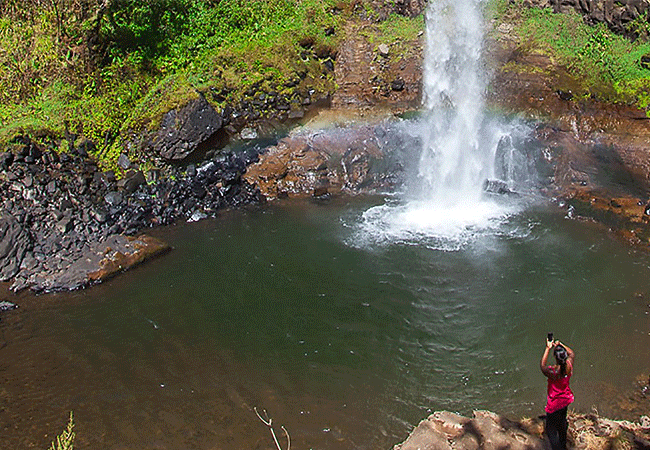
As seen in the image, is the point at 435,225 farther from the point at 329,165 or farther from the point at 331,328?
the point at 331,328

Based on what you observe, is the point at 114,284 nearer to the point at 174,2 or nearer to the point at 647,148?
the point at 174,2

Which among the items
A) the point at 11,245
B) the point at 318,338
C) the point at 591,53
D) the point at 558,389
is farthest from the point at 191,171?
the point at 591,53

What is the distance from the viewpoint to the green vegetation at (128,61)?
643 inches

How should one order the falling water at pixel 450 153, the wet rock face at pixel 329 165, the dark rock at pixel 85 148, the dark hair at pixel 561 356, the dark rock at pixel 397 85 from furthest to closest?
the dark rock at pixel 397 85 < the wet rock face at pixel 329 165 < the dark rock at pixel 85 148 < the falling water at pixel 450 153 < the dark hair at pixel 561 356

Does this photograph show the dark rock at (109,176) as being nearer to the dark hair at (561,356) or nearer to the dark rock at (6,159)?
the dark rock at (6,159)

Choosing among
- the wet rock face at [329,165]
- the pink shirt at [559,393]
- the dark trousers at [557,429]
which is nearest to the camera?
the pink shirt at [559,393]

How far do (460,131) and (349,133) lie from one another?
3278 mm

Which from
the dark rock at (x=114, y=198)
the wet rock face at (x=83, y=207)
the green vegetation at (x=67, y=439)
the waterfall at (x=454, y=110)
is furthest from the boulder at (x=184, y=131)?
the green vegetation at (x=67, y=439)

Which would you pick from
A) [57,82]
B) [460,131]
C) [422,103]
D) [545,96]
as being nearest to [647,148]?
[545,96]

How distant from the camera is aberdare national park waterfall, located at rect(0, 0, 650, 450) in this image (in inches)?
335

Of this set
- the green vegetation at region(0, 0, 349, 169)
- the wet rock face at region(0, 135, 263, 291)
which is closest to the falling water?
the green vegetation at region(0, 0, 349, 169)

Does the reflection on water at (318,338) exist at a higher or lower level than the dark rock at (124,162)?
lower

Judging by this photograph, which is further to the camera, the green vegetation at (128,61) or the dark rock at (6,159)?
the green vegetation at (128,61)

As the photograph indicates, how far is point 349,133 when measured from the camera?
685 inches
